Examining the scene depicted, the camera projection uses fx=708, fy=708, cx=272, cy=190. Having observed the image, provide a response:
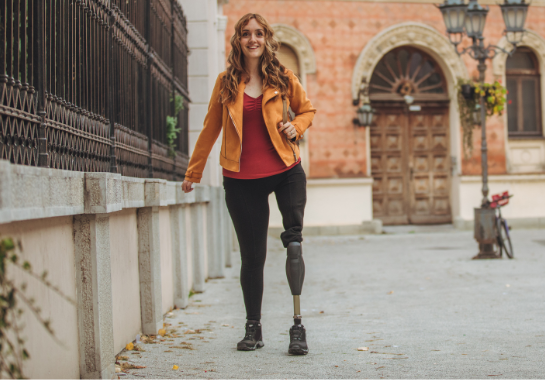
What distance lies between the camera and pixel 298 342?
166 inches

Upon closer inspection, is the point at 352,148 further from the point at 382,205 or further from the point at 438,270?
the point at 438,270

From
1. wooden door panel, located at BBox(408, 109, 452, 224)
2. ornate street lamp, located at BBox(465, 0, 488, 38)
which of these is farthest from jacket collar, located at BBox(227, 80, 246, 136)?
wooden door panel, located at BBox(408, 109, 452, 224)

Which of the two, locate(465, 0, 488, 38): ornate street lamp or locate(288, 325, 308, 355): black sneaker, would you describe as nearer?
locate(288, 325, 308, 355): black sneaker

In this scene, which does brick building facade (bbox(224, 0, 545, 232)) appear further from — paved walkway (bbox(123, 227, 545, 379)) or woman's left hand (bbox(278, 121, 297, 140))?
woman's left hand (bbox(278, 121, 297, 140))

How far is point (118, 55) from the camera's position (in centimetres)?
463

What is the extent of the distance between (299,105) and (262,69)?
0.37 meters

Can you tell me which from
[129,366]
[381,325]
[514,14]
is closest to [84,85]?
[129,366]

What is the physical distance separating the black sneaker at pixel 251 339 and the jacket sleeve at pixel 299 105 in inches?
47.9

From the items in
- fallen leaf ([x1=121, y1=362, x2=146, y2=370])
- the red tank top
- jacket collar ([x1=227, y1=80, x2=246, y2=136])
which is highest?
jacket collar ([x1=227, y1=80, x2=246, y2=136])

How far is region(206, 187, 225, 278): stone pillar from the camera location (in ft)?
28.0

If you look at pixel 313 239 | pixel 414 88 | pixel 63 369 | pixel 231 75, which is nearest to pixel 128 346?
pixel 63 369

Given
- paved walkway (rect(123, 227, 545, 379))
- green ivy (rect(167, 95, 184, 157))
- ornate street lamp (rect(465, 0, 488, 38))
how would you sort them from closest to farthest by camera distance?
paved walkway (rect(123, 227, 545, 379)) < green ivy (rect(167, 95, 184, 157)) < ornate street lamp (rect(465, 0, 488, 38))

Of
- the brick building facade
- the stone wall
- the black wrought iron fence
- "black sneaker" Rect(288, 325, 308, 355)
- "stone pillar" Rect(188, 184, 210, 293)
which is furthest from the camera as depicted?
the brick building facade

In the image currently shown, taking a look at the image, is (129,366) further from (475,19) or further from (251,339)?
(475,19)
